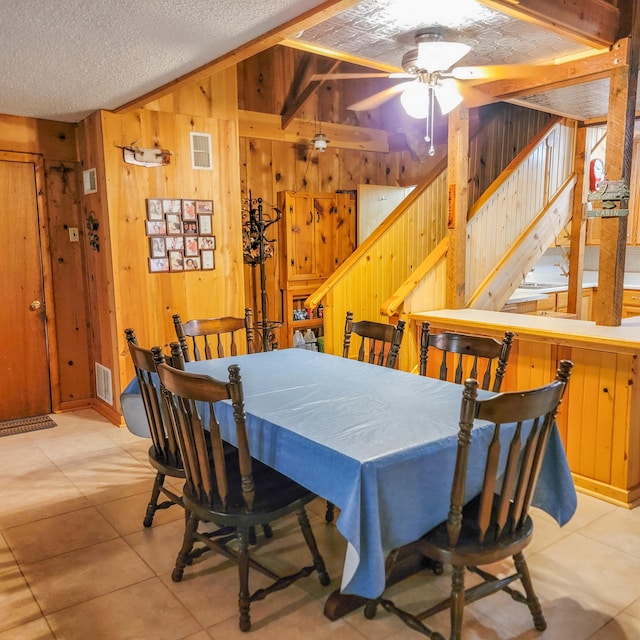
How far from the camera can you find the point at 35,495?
3.25 meters

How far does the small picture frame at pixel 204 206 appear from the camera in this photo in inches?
181

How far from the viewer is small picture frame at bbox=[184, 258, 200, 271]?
4.60m

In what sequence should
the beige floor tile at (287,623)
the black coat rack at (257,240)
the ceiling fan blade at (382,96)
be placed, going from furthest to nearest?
the black coat rack at (257,240)
the ceiling fan blade at (382,96)
the beige floor tile at (287,623)

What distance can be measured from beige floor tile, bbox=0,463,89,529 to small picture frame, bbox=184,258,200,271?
1.78 meters

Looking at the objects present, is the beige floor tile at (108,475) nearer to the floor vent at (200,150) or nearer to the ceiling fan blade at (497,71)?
the floor vent at (200,150)

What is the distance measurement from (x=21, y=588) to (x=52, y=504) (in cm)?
82

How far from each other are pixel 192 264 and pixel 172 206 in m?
0.48

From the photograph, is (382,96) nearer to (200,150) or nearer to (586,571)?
(200,150)

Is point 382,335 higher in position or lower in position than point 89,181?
lower

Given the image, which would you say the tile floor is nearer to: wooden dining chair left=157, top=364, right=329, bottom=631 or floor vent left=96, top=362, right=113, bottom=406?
wooden dining chair left=157, top=364, right=329, bottom=631

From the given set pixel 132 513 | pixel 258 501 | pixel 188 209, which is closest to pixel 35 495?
pixel 132 513

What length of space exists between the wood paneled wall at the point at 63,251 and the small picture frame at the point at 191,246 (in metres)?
0.97

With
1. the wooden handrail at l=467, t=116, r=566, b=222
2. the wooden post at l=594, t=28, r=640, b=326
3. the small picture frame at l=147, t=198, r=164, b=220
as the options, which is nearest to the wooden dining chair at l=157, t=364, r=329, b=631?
the wooden post at l=594, t=28, r=640, b=326

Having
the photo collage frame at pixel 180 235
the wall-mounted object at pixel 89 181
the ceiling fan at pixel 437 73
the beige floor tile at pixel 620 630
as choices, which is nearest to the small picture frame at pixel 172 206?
the photo collage frame at pixel 180 235
